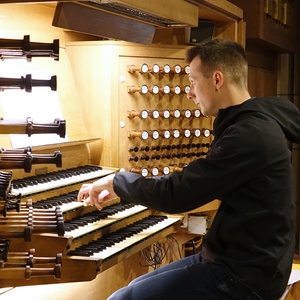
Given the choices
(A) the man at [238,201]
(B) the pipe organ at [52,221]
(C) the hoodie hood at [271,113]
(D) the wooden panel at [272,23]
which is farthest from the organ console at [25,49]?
(D) the wooden panel at [272,23]

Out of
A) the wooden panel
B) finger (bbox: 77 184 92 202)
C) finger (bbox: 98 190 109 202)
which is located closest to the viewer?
finger (bbox: 98 190 109 202)

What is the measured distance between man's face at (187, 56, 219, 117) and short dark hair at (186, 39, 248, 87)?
0.02 meters

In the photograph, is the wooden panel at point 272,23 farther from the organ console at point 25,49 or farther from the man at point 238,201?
the organ console at point 25,49

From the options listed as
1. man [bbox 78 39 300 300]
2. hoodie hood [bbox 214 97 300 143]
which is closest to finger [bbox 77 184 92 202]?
man [bbox 78 39 300 300]

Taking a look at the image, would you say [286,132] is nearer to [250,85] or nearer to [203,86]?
[203,86]

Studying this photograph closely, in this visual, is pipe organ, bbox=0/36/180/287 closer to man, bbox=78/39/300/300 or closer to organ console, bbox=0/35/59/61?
organ console, bbox=0/35/59/61

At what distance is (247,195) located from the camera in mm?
2178

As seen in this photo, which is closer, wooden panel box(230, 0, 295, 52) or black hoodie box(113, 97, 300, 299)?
black hoodie box(113, 97, 300, 299)

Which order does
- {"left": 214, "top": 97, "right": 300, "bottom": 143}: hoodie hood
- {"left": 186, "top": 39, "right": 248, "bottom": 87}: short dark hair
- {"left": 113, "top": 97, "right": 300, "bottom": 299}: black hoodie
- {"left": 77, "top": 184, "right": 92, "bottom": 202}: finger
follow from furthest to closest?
1. {"left": 77, "top": 184, "right": 92, "bottom": 202}: finger
2. {"left": 186, "top": 39, "right": 248, "bottom": 87}: short dark hair
3. {"left": 214, "top": 97, "right": 300, "bottom": 143}: hoodie hood
4. {"left": 113, "top": 97, "right": 300, "bottom": 299}: black hoodie

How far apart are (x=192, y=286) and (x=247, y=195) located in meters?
0.40

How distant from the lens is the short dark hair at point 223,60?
241cm

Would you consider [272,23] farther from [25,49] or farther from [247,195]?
[25,49]

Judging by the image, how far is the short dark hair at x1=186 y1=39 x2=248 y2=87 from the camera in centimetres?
241

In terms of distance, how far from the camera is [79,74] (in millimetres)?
3893
